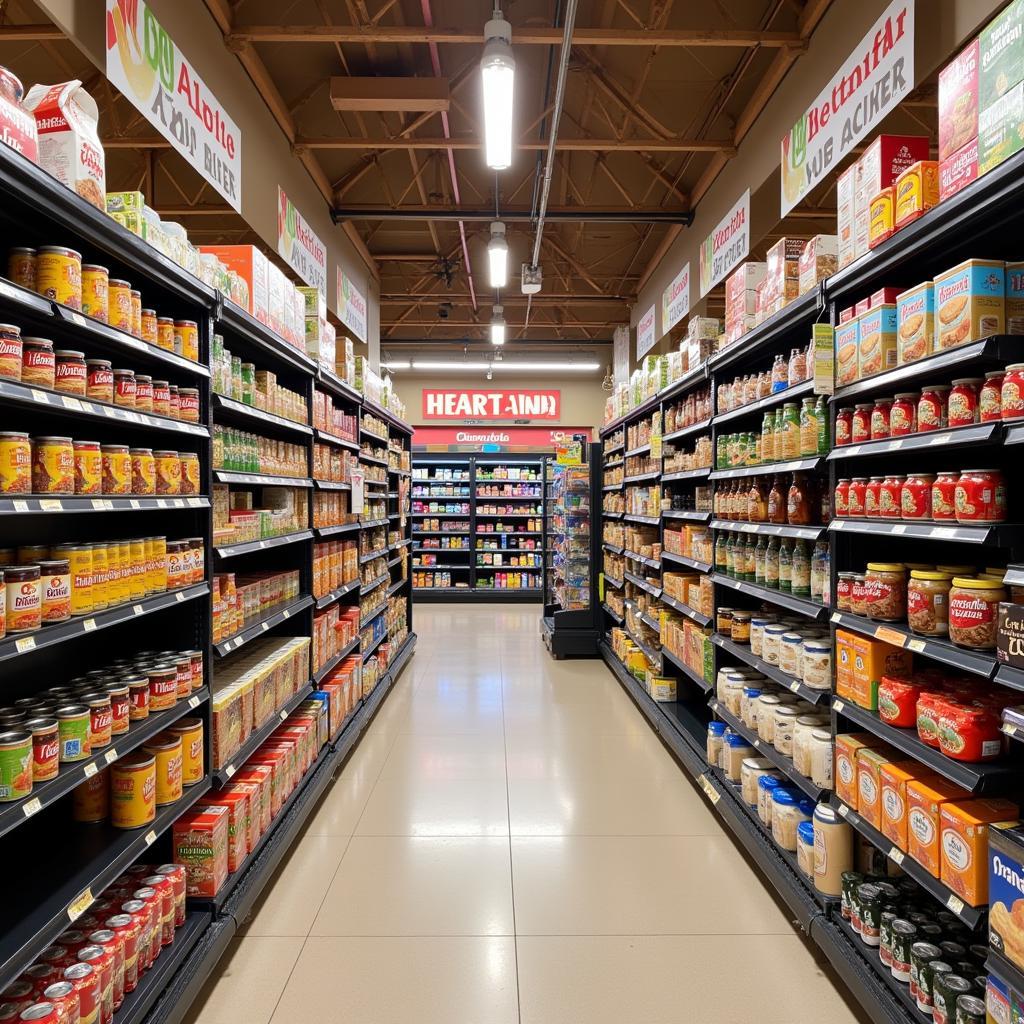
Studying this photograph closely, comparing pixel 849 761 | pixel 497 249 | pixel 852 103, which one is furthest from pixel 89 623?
pixel 497 249

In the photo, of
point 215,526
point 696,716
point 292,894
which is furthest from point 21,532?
point 696,716

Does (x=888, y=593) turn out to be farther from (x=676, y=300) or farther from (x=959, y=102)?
(x=676, y=300)

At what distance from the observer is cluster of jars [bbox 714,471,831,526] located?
120 inches

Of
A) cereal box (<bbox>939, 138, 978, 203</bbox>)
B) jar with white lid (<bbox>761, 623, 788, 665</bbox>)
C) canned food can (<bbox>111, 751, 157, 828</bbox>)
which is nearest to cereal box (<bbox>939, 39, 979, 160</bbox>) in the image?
cereal box (<bbox>939, 138, 978, 203</bbox>)

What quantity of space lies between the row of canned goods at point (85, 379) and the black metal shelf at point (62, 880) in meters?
1.34

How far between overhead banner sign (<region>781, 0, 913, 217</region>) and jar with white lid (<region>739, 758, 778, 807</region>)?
11.5 ft

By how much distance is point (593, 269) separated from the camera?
10.9m

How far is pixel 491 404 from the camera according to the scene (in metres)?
14.9

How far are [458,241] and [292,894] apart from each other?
8.70 m

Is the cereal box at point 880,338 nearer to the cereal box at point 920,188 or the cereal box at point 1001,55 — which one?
the cereal box at point 920,188

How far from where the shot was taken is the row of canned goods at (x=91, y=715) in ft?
5.62

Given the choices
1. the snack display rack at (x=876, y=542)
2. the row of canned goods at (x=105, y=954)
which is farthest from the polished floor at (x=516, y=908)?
the row of canned goods at (x=105, y=954)

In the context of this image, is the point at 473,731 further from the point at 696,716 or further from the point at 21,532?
the point at 21,532

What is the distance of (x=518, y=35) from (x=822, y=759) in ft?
16.3
